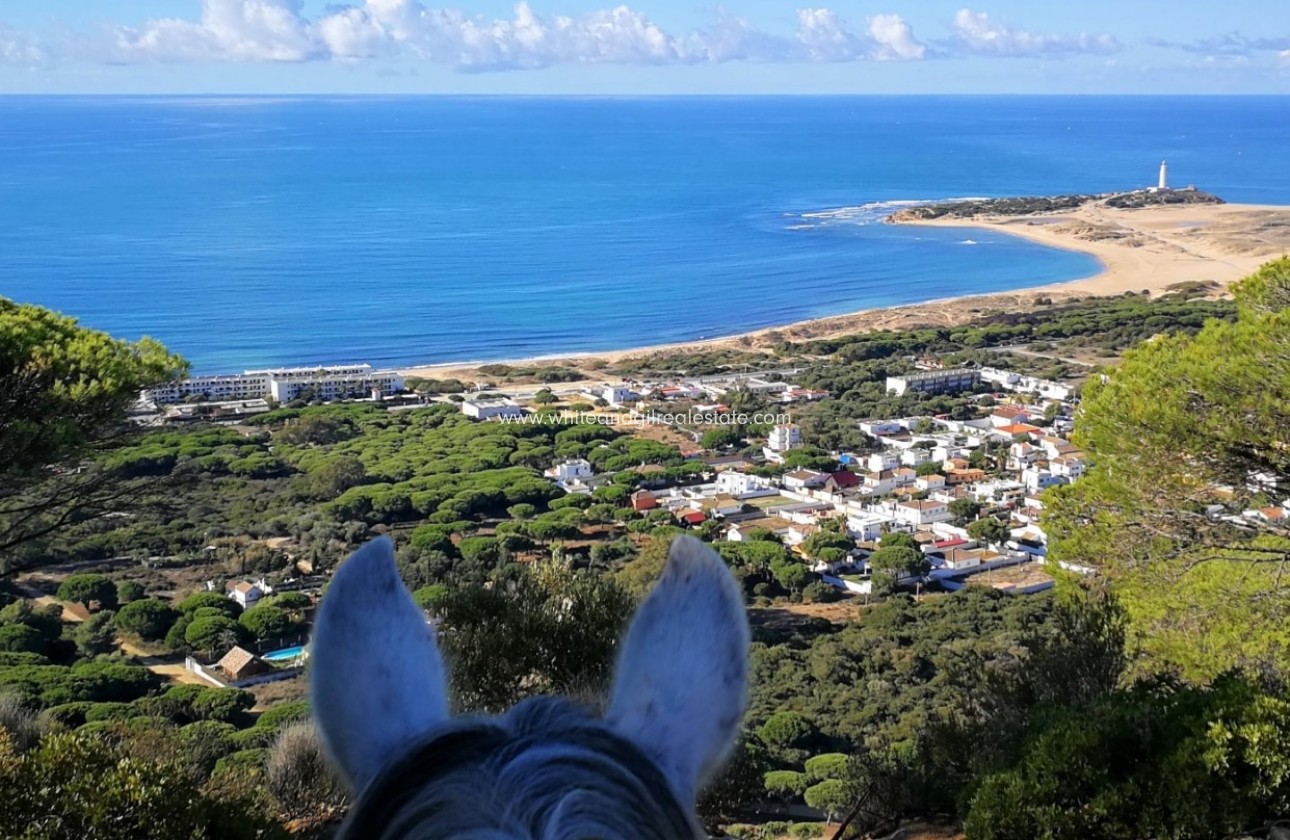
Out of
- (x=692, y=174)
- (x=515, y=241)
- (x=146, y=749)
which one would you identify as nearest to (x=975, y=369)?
(x=146, y=749)

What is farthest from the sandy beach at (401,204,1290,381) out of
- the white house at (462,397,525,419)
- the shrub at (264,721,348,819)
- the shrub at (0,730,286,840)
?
the shrub at (0,730,286,840)

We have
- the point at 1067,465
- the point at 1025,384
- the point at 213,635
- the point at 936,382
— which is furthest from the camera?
the point at 936,382

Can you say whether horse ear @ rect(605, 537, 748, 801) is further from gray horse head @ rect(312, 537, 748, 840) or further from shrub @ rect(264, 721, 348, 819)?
shrub @ rect(264, 721, 348, 819)

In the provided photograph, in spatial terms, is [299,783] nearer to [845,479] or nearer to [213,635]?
[213,635]

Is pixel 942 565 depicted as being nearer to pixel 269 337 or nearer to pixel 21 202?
pixel 269 337

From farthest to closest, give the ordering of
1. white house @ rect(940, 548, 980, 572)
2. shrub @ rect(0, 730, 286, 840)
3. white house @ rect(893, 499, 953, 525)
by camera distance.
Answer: white house @ rect(893, 499, 953, 525)
white house @ rect(940, 548, 980, 572)
shrub @ rect(0, 730, 286, 840)

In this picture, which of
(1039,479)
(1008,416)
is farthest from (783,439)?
(1008,416)

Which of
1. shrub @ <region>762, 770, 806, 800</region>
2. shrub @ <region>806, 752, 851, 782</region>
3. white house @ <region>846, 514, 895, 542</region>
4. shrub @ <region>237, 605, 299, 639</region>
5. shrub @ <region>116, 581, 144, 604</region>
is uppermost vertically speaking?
shrub @ <region>762, 770, 806, 800</region>

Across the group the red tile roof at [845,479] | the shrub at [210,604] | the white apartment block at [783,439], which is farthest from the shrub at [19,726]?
the white apartment block at [783,439]
